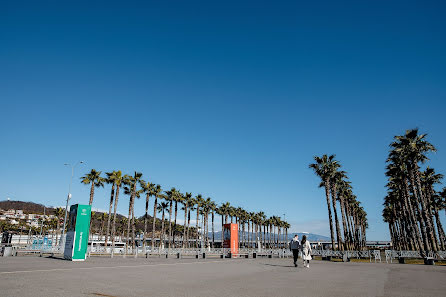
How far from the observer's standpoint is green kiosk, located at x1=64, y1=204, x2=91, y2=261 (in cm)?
2402

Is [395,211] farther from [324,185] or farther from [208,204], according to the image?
[208,204]

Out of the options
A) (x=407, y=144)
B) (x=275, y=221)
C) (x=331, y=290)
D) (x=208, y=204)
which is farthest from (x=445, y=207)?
(x=275, y=221)

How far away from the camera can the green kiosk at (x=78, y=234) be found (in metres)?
24.0

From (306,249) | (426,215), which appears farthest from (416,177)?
(306,249)

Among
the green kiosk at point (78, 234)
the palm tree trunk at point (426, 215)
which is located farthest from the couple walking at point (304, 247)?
the palm tree trunk at point (426, 215)

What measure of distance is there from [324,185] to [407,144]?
1522cm

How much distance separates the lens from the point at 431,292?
787 cm

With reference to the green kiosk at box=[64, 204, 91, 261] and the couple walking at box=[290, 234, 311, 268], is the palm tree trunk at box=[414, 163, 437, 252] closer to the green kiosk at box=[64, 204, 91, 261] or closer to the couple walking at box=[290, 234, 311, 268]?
the couple walking at box=[290, 234, 311, 268]

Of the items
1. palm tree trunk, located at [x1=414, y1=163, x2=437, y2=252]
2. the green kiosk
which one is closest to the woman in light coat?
the green kiosk

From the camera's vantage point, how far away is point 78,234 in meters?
24.8

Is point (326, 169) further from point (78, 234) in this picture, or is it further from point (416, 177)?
point (78, 234)

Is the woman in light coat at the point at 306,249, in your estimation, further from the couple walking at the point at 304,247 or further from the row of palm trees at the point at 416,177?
the row of palm trees at the point at 416,177

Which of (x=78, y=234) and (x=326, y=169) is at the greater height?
(x=326, y=169)

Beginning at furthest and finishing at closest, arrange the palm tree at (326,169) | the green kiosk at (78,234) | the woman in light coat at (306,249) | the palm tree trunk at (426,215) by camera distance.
A: the palm tree at (326,169) < the palm tree trunk at (426,215) < the green kiosk at (78,234) < the woman in light coat at (306,249)
